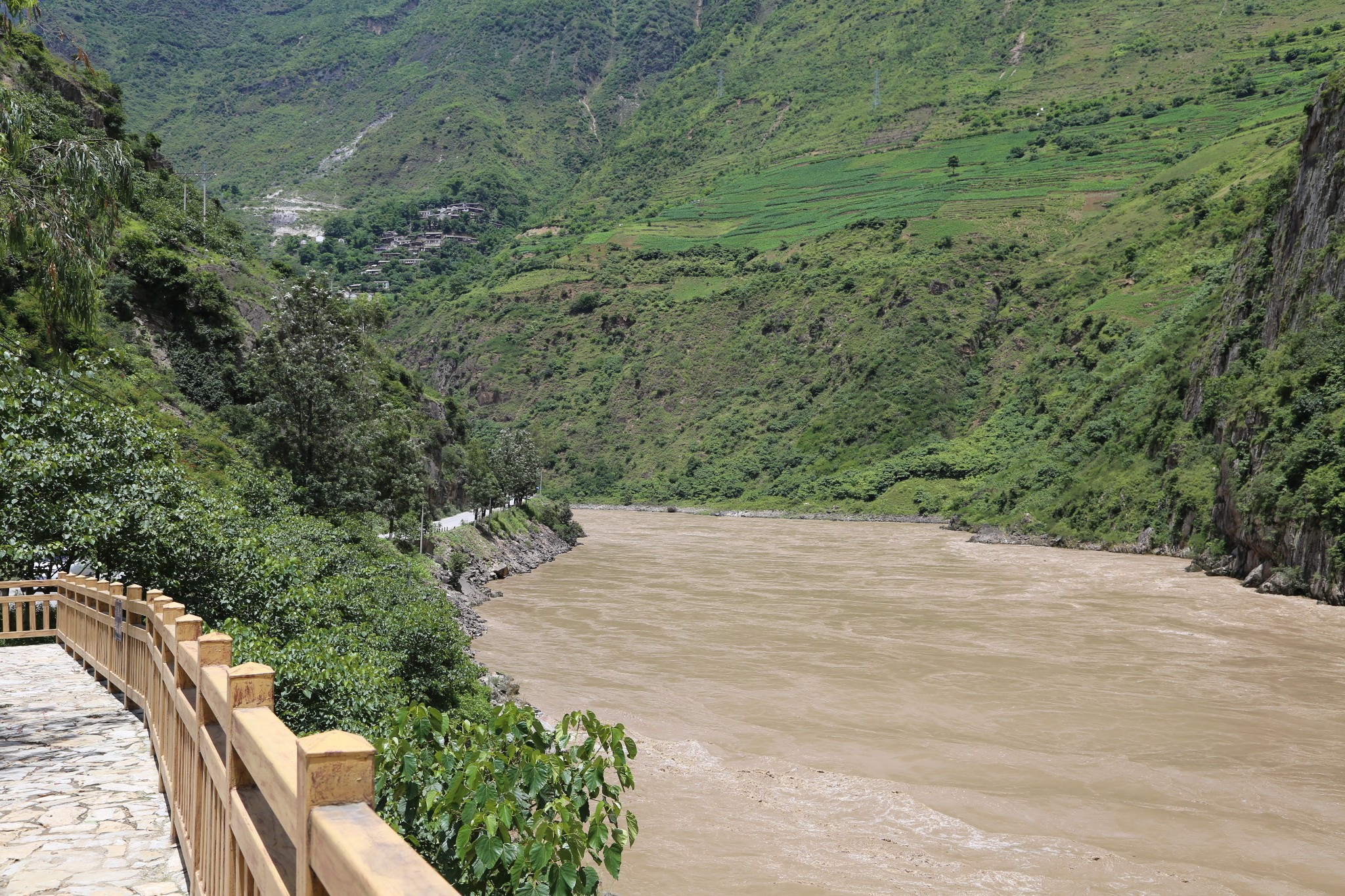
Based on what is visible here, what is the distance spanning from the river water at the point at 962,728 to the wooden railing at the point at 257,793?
8.42 meters

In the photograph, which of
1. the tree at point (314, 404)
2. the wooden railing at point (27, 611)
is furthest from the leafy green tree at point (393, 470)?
the wooden railing at point (27, 611)

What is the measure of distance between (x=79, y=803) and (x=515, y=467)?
65715 mm

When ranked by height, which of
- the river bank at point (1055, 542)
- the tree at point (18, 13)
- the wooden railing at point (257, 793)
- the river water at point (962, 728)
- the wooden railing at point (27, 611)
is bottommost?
the river water at point (962, 728)

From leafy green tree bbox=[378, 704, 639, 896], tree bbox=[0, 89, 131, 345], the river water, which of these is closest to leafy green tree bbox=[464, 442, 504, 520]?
the river water

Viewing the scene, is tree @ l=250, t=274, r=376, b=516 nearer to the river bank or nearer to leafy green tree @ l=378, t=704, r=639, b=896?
leafy green tree @ l=378, t=704, r=639, b=896

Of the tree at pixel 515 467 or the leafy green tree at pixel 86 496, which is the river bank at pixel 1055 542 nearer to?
the tree at pixel 515 467

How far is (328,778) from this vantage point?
235 cm

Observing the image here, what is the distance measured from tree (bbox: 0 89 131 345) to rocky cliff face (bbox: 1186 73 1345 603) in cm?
3886

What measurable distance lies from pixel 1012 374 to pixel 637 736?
3555 inches

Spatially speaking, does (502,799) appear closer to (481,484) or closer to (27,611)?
(27,611)

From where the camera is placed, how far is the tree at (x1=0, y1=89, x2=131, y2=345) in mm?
8984

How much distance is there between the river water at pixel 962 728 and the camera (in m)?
13.9

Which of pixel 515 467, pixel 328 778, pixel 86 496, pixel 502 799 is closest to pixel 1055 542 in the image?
pixel 515 467

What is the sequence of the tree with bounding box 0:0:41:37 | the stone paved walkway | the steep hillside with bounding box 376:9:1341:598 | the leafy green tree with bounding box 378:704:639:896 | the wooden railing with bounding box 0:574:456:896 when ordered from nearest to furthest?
the wooden railing with bounding box 0:574:456:896 → the stone paved walkway → the leafy green tree with bounding box 378:704:639:896 → the tree with bounding box 0:0:41:37 → the steep hillside with bounding box 376:9:1341:598
